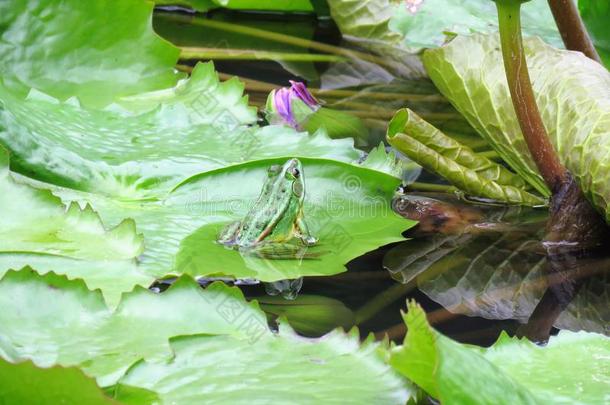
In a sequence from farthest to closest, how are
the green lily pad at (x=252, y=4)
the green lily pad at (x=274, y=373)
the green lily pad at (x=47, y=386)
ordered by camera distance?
the green lily pad at (x=252, y=4), the green lily pad at (x=274, y=373), the green lily pad at (x=47, y=386)

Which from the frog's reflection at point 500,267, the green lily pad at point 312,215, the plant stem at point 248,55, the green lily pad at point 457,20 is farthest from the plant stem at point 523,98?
the plant stem at point 248,55

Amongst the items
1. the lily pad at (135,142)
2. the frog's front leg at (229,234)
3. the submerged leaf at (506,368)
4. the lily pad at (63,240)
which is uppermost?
the submerged leaf at (506,368)

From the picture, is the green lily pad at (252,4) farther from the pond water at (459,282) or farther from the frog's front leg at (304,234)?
the frog's front leg at (304,234)

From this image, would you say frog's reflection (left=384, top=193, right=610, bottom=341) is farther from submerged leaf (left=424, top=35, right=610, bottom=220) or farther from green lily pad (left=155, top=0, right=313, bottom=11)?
green lily pad (left=155, top=0, right=313, bottom=11)

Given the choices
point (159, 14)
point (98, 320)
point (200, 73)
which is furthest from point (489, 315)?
point (159, 14)

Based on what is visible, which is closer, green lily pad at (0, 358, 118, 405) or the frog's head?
green lily pad at (0, 358, 118, 405)

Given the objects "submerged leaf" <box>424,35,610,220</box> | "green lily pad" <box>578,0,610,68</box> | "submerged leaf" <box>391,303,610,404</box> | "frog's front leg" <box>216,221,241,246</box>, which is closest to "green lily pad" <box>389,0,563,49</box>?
"green lily pad" <box>578,0,610,68</box>

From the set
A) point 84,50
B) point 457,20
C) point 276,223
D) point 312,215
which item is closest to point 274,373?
point 276,223
